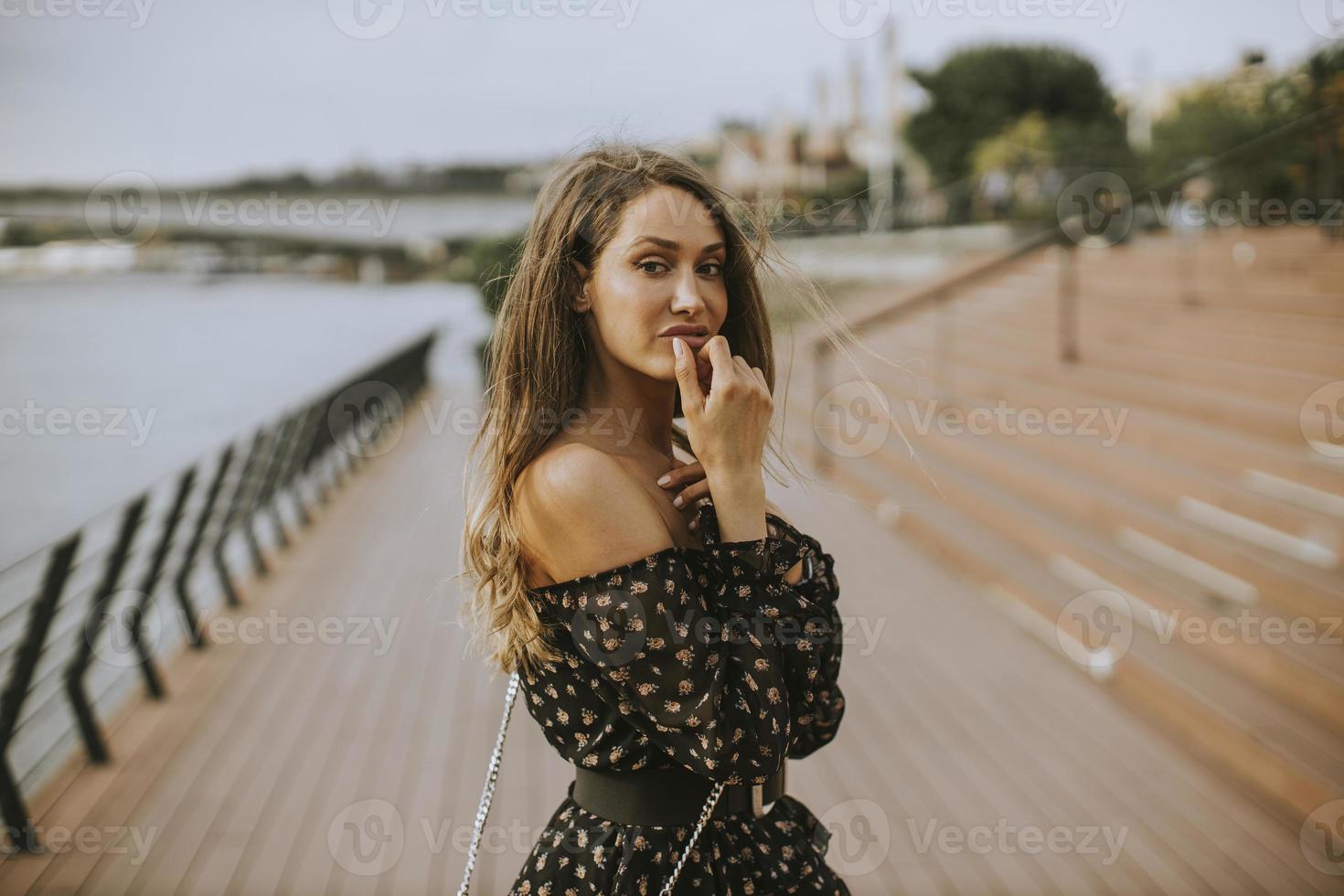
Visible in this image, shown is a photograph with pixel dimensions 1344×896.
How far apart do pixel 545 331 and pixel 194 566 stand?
4.91 meters

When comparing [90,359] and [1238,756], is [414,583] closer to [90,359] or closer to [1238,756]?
[1238,756]

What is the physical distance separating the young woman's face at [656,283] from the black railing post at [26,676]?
9.67ft

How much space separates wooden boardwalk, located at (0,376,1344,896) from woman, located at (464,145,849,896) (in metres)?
0.56

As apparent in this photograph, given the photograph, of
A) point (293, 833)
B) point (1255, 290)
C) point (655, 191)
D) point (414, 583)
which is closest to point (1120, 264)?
point (1255, 290)

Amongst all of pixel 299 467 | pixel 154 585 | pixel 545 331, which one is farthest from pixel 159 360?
pixel 545 331

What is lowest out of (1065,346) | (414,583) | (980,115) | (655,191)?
(414,583)

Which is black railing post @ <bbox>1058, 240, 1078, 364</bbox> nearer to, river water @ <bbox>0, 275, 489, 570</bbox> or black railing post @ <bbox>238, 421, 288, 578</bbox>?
black railing post @ <bbox>238, 421, 288, 578</bbox>

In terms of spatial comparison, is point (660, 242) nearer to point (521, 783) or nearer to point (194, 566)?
point (521, 783)

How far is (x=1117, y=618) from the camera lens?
4.12 metres

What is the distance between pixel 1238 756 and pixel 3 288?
24.6 metres

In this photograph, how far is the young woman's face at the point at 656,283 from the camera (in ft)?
3.55

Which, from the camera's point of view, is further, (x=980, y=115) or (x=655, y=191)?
(x=980, y=115)

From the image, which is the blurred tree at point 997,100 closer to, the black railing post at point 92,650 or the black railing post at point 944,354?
the black railing post at point 944,354

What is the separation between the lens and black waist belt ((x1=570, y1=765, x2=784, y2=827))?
46.1 inches
